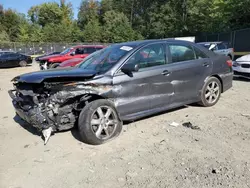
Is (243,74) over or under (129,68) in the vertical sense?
under

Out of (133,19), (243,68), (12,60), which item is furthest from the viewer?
(133,19)

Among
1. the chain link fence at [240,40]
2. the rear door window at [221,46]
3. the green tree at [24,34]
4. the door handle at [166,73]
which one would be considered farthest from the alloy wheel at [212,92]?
the green tree at [24,34]

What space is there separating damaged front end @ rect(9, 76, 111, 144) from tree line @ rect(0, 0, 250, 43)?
29.1 m

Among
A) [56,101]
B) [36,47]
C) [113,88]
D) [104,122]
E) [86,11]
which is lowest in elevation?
[104,122]

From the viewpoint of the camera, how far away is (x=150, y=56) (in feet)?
16.0

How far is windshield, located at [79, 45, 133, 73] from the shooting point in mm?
4613

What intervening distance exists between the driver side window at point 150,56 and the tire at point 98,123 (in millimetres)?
952

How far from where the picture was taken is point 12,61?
69.3 ft

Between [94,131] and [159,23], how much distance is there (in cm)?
4956

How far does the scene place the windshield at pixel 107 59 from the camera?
461 centimetres

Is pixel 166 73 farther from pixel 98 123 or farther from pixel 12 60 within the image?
pixel 12 60

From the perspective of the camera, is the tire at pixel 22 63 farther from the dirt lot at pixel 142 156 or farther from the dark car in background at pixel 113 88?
the dark car in background at pixel 113 88

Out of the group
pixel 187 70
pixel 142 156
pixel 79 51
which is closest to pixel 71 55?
pixel 79 51

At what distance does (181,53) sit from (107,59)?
1621 millimetres
